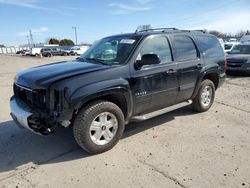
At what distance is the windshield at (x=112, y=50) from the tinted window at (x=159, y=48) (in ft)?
0.70

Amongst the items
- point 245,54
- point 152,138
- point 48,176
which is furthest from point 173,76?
point 245,54

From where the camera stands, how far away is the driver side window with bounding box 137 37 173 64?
485 cm

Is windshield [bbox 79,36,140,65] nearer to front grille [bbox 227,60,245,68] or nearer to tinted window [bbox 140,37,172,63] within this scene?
tinted window [bbox 140,37,172,63]

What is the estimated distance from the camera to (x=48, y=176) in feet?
12.0

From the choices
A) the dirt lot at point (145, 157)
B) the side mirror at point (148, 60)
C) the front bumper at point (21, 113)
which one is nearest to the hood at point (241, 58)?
the dirt lot at point (145, 157)

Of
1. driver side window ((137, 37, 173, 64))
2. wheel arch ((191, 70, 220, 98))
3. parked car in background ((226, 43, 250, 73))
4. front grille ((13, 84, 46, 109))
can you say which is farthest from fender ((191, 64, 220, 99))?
parked car in background ((226, 43, 250, 73))

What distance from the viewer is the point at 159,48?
5.09 metres

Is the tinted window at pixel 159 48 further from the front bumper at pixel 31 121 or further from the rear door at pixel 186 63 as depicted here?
the front bumper at pixel 31 121

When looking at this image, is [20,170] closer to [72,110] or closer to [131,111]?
[72,110]

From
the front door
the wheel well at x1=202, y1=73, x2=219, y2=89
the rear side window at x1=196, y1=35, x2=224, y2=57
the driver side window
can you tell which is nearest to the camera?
the front door

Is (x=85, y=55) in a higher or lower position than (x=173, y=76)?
higher

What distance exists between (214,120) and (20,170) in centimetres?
402

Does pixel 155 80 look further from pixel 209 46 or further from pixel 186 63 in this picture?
pixel 209 46

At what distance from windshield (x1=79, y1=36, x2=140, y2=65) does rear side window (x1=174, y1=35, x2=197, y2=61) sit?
3.17 ft
